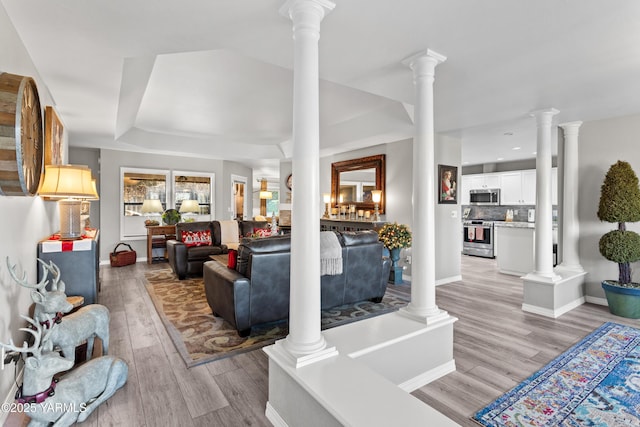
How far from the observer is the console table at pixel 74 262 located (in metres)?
2.90

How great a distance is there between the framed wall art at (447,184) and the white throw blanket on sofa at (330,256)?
103 inches

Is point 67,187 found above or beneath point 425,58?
beneath

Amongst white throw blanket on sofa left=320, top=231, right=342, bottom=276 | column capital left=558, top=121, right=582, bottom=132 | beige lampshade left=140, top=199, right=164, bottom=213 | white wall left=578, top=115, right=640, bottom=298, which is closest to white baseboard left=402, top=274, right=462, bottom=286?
white wall left=578, top=115, right=640, bottom=298

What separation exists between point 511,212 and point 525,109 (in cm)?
507

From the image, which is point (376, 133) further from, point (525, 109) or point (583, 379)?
point (583, 379)

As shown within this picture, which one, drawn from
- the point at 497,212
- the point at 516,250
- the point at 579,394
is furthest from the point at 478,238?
the point at 579,394

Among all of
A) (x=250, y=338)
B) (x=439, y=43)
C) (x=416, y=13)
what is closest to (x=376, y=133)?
(x=439, y=43)

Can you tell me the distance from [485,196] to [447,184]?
3702mm

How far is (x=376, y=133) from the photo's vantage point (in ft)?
17.5

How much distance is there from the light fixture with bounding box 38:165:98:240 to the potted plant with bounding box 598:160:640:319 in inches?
229

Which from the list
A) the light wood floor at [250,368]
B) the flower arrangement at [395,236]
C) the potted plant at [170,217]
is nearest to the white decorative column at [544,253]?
the light wood floor at [250,368]

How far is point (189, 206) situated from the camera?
24.3ft

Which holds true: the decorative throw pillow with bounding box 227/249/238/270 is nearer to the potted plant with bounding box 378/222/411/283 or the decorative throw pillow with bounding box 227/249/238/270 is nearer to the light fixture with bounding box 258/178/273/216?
the potted plant with bounding box 378/222/411/283

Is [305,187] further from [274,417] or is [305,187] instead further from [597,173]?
[597,173]
